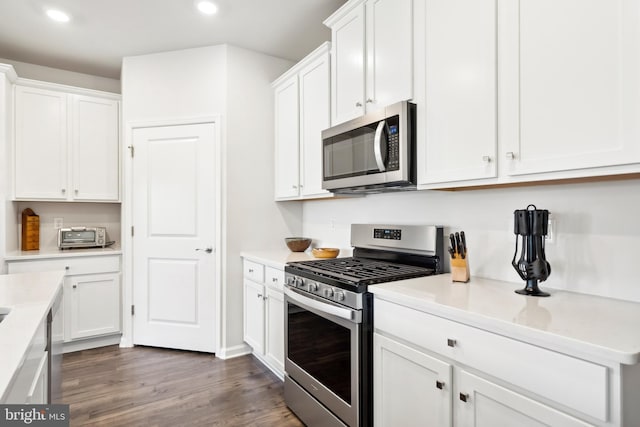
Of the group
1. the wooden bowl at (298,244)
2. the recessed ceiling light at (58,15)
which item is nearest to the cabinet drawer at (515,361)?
the wooden bowl at (298,244)

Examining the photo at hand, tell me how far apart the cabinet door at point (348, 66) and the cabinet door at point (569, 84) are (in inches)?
35.2

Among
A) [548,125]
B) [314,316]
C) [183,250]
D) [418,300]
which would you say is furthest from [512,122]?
[183,250]

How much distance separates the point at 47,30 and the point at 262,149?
196 cm

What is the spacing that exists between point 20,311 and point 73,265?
7.52 feet

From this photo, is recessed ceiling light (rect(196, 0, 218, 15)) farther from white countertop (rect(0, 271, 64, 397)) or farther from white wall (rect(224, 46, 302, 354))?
white countertop (rect(0, 271, 64, 397))

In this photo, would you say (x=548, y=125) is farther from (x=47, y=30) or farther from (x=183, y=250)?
(x=47, y=30)

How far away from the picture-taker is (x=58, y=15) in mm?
2695

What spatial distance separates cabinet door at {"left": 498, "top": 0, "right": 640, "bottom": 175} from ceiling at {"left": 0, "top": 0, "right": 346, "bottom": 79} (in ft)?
5.22

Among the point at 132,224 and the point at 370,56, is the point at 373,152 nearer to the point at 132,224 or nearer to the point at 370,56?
the point at 370,56

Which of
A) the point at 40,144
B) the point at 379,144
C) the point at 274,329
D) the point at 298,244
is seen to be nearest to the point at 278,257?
the point at 298,244

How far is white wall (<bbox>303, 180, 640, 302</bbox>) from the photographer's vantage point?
4.33ft

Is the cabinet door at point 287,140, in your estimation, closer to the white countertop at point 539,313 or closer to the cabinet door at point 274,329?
the cabinet door at point 274,329

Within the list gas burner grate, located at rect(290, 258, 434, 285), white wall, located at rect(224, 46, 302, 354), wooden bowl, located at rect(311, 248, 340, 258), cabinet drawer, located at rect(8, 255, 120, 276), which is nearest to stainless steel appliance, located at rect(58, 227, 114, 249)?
cabinet drawer, located at rect(8, 255, 120, 276)

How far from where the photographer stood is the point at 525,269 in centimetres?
142
